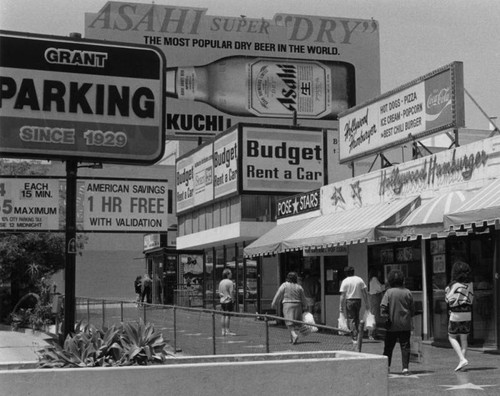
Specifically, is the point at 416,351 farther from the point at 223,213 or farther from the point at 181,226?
the point at 181,226

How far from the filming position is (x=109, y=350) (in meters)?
7.65

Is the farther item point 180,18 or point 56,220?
point 180,18

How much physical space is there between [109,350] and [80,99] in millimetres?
3403

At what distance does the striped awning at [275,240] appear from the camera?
22000 mm

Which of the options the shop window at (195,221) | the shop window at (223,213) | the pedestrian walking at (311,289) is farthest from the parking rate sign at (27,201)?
the shop window at (195,221)

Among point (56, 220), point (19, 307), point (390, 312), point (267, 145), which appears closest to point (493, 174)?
point (390, 312)

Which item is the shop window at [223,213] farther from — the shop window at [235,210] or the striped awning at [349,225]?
the striped awning at [349,225]

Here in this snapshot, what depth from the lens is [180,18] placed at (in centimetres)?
4853

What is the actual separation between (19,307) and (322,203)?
11.4m

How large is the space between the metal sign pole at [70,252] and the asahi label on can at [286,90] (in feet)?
131

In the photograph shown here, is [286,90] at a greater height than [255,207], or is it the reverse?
[286,90]

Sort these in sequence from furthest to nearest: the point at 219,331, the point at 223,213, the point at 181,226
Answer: the point at 181,226 → the point at 223,213 → the point at 219,331

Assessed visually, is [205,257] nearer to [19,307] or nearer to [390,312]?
[19,307]

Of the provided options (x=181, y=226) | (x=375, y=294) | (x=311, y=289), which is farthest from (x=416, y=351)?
(x=181, y=226)
